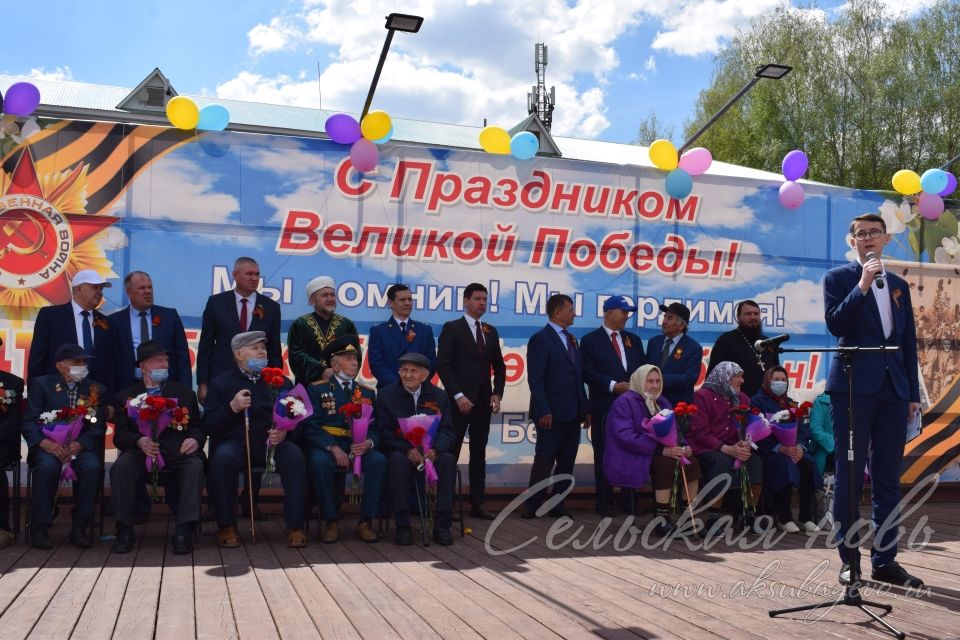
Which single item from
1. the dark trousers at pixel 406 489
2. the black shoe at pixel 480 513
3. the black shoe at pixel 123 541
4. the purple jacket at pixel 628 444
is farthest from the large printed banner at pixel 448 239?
the black shoe at pixel 123 541

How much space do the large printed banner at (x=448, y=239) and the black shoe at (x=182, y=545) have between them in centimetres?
189

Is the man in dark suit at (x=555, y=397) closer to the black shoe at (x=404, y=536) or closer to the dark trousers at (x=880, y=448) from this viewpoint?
the black shoe at (x=404, y=536)

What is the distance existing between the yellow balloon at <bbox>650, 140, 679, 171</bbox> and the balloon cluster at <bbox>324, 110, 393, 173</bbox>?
210cm

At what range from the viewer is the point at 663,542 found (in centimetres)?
554

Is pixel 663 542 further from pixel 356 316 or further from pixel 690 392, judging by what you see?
pixel 356 316

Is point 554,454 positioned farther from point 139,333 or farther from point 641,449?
point 139,333

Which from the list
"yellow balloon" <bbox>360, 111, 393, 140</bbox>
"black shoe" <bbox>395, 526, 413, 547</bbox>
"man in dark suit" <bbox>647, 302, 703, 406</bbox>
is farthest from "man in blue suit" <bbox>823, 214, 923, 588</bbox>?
"yellow balloon" <bbox>360, 111, 393, 140</bbox>

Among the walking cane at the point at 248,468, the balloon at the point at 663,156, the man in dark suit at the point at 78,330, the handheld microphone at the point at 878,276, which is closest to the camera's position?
the handheld microphone at the point at 878,276

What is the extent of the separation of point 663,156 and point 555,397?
2172 mm

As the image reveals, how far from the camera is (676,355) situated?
6836 mm

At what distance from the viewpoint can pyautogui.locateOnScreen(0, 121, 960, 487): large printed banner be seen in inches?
239

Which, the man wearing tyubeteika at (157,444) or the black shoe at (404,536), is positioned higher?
the man wearing tyubeteika at (157,444)

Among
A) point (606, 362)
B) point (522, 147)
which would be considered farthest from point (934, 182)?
point (522, 147)

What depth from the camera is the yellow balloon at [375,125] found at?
262 inches
